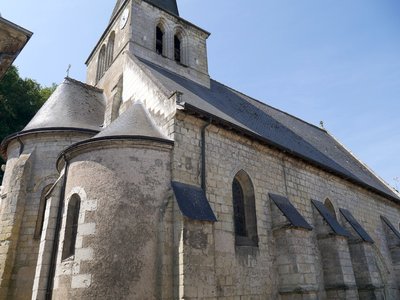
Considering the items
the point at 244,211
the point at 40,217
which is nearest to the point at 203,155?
the point at 244,211

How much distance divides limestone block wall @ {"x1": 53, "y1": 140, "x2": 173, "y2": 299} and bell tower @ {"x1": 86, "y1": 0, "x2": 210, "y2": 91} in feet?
19.6

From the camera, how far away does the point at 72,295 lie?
22.4ft

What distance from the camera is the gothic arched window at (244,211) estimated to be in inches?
359

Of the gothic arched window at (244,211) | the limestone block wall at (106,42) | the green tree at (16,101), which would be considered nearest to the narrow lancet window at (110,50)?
the limestone block wall at (106,42)

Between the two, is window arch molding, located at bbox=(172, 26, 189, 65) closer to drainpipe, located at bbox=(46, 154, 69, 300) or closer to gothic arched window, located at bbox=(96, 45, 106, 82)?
gothic arched window, located at bbox=(96, 45, 106, 82)

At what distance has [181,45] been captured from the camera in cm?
1545

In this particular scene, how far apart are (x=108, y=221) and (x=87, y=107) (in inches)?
254

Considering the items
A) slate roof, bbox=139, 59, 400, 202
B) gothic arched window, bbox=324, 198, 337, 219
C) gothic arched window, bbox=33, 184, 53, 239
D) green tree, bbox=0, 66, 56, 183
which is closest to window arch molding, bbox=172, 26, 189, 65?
slate roof, bbox=139, 59, 400, 202

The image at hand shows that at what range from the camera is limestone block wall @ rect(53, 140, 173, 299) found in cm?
678

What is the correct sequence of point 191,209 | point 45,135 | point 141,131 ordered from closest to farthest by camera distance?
point 191,209 → point 141,131 → point 45,135

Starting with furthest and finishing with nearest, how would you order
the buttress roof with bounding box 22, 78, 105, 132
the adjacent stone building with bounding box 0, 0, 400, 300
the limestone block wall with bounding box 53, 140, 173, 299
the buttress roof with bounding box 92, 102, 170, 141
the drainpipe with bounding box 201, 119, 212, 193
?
the buttress roof with bounding box 22, 78, 105, 132 < the drainpipe with bounding box 201, 119, 212, 193 < the buttress roof with bounding box 92, 102, 170, 141 < the adjacent stone building with bounding box 0, 0, 400, 300 < the limestone block wall with bounding box 53, 140, 173, 299

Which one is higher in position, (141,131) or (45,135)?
(45,135)

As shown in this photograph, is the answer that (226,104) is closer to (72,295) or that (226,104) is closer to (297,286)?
(297,286)

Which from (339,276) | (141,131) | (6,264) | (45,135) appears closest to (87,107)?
(45,135)
